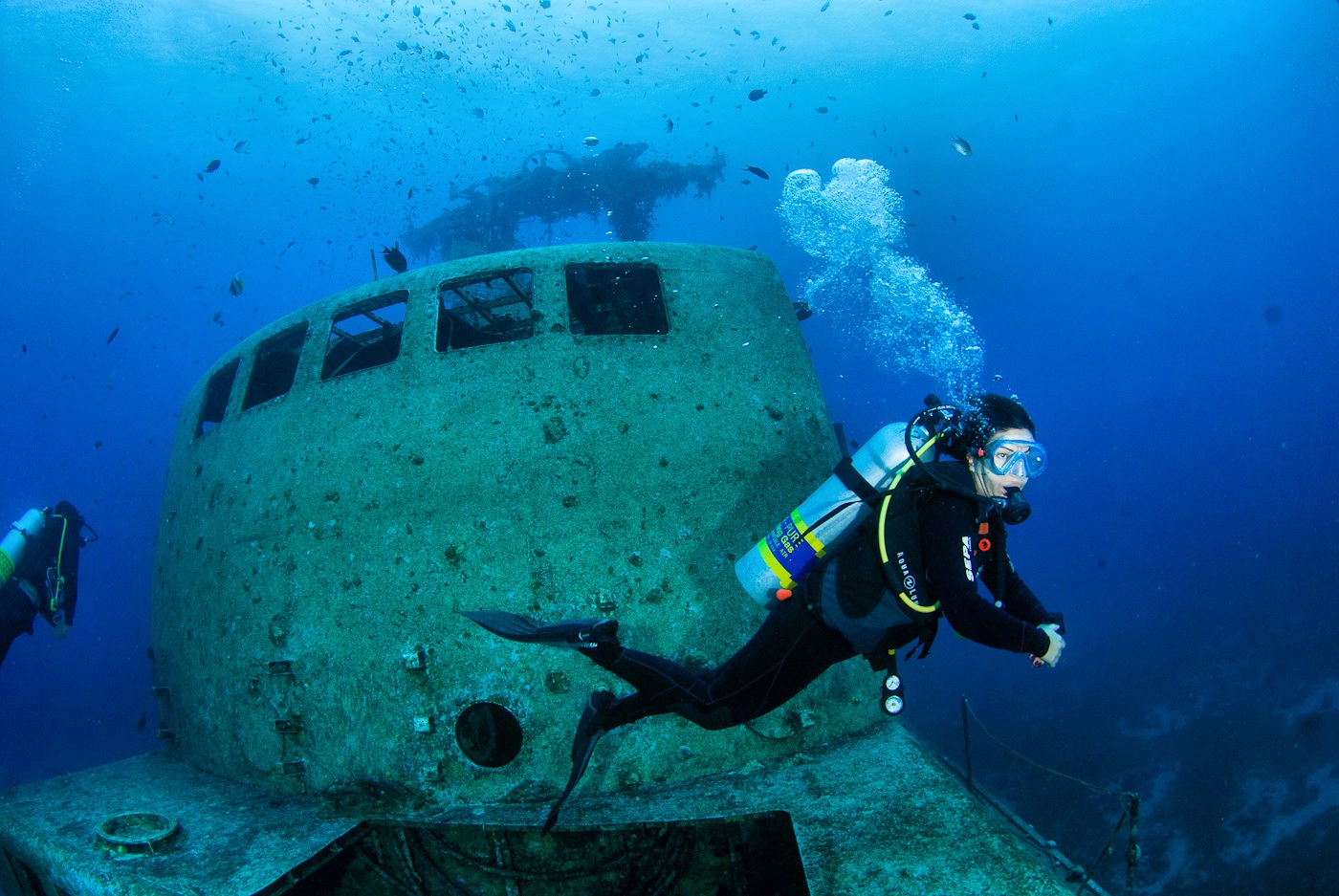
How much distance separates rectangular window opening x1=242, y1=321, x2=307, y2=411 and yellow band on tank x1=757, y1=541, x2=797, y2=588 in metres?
4.42

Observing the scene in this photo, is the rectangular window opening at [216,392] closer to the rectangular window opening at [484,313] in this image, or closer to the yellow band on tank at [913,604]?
the rectangular window opening at [484,313]

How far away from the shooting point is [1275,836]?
11.7m

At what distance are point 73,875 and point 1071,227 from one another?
121 meters

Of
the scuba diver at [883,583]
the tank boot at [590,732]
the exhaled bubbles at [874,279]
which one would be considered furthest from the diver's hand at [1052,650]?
the exhaled bubbles at [874,279]

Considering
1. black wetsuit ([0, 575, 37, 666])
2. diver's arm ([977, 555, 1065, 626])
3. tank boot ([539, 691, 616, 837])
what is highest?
diver's arm ([977, 555, 1065, 626])

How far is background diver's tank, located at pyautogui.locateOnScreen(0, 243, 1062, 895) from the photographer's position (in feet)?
11.4

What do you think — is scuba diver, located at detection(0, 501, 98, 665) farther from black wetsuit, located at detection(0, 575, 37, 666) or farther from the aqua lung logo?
the aqua lung logo

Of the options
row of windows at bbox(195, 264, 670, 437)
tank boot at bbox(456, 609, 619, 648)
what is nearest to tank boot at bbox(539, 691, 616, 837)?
tank boot at bbox(456, 609, 619, 648)

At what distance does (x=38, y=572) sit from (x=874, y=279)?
4605 centimetres

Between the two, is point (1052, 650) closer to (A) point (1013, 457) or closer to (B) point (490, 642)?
(A) point (1013, 457)

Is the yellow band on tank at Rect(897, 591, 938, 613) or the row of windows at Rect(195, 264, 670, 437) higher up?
the row of windows at Rect(195, 264, 670, 437)

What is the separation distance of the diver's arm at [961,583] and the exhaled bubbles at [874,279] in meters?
18.9

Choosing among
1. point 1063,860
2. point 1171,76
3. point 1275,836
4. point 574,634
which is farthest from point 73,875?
point 1171,76

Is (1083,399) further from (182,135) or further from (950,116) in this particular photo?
(182,135)
